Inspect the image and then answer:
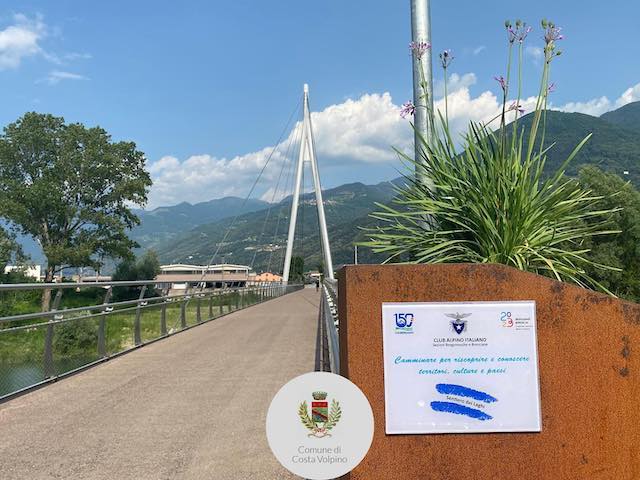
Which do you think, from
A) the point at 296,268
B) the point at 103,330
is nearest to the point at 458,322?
the point at 103,330

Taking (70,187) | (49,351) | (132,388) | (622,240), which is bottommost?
(132,388)

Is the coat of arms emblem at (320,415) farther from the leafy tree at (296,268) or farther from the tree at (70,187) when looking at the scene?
the leafy tree at (296,268)

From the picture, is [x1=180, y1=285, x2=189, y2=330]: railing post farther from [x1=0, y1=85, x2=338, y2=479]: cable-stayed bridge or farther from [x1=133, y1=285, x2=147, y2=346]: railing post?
[x1=133, y1=285, x2=147, y2=346]: railing post

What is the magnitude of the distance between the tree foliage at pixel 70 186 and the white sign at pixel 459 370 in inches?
1848

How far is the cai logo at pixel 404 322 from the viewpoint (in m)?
3.21

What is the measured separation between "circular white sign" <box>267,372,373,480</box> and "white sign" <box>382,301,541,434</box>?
0.79 m

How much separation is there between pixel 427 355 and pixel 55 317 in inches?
229

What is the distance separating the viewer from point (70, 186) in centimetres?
4947

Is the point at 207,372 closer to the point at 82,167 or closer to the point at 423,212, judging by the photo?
the point at 423,212

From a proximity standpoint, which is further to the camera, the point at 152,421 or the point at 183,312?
the point at 183,312

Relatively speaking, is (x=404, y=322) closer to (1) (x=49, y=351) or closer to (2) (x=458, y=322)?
(2) (x=458, y=322)

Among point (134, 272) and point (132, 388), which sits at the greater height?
point (134, 272)

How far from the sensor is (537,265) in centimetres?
412

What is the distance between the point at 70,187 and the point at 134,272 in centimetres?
2768
